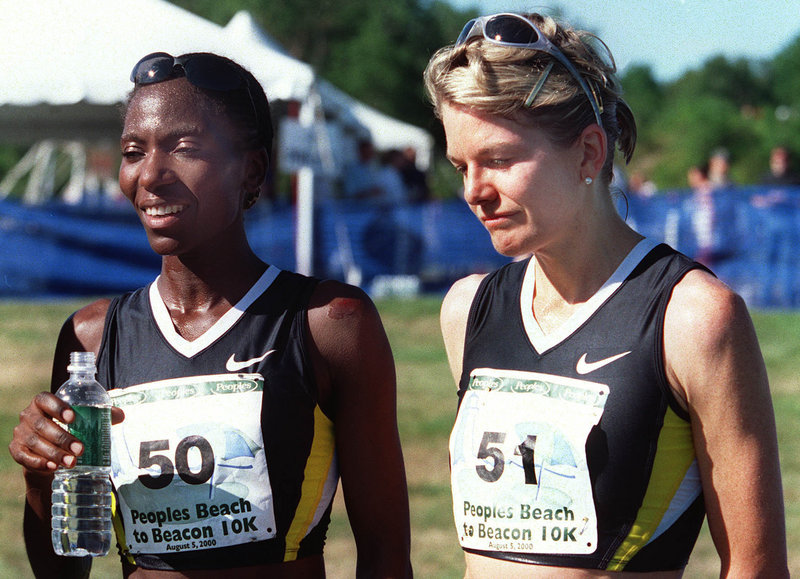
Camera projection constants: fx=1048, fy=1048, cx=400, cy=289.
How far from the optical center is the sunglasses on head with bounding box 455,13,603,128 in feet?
6.97

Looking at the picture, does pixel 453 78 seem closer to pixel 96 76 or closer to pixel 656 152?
pixel 96 76

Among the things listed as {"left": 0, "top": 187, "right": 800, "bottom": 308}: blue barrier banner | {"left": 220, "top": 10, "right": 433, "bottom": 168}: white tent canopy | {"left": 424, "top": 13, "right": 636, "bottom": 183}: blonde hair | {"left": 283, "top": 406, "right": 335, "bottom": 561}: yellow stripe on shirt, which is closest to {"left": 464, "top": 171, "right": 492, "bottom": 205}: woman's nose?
{"left": 424, "top": 13, "right": 636, "bottom": 183}: blonde hair

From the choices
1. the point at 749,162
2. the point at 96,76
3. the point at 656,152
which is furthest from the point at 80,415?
the point at 656,152

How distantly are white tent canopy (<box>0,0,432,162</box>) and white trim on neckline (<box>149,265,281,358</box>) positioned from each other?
5.04 metres

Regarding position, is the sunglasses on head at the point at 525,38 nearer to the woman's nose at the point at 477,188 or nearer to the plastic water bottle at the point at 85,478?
the woman's nose at the point at 477,188

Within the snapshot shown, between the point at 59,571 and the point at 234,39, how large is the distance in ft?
23.6

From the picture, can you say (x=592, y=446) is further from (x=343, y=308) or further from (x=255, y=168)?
(x=255, y=168)

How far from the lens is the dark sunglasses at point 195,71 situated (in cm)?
234

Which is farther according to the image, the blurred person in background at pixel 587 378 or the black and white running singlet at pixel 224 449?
the black and white running singlet at pixel 224 449

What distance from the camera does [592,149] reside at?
85.3 inches

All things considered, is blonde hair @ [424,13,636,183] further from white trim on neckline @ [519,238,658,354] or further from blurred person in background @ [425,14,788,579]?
white trim on neckline @ [519,238,658,354]

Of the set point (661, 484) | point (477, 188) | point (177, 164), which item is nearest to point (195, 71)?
point (177, 164)

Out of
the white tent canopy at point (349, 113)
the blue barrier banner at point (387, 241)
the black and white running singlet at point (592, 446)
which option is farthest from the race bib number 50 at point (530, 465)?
the blue barrier banner at point (387, 241)

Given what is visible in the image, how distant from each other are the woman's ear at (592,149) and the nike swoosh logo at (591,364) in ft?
1.23
